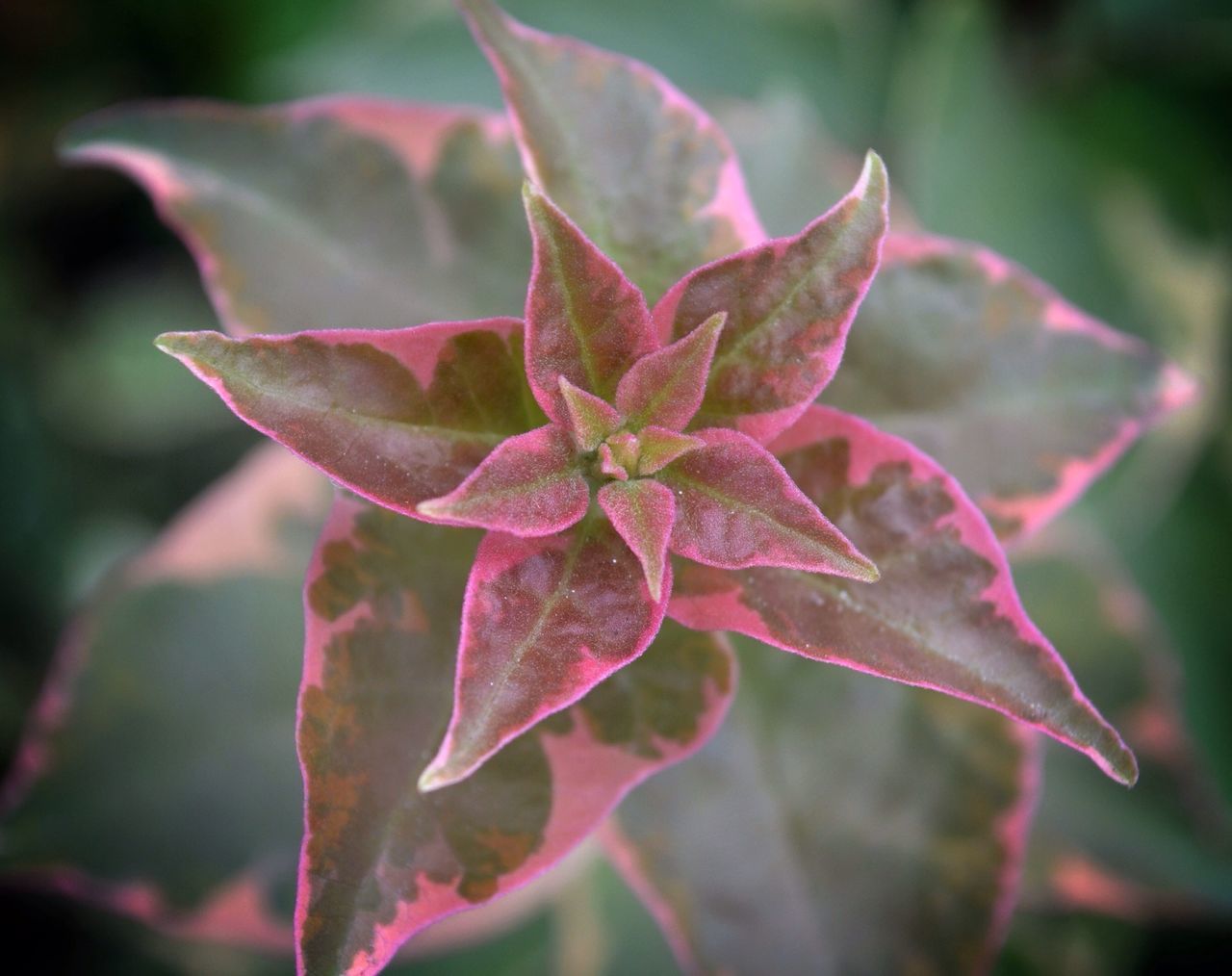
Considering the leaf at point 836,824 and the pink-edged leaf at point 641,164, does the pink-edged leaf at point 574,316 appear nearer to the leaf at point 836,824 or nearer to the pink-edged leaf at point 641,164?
the pink-edged leaf at point 641,164

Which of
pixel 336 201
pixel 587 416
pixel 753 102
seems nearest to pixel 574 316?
pixel 587 416

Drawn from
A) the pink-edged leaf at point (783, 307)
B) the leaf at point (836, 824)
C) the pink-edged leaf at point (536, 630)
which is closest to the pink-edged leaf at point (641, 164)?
the pink-edged leaf at point (783, 307)

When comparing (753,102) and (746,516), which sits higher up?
(746,516)

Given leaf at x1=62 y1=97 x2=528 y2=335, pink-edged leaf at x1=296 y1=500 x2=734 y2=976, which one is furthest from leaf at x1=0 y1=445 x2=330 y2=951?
pink-edged leaf at x1=296 y1=500 x2=734 y2=976

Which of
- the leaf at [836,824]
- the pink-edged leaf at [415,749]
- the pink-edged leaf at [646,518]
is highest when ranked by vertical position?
the pink-edged leaf at [646,518]

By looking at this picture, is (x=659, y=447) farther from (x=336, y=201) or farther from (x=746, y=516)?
(x=336, y=201)

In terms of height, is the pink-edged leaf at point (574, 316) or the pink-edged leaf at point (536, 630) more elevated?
the pink-edged leaf at point (574, 316)
